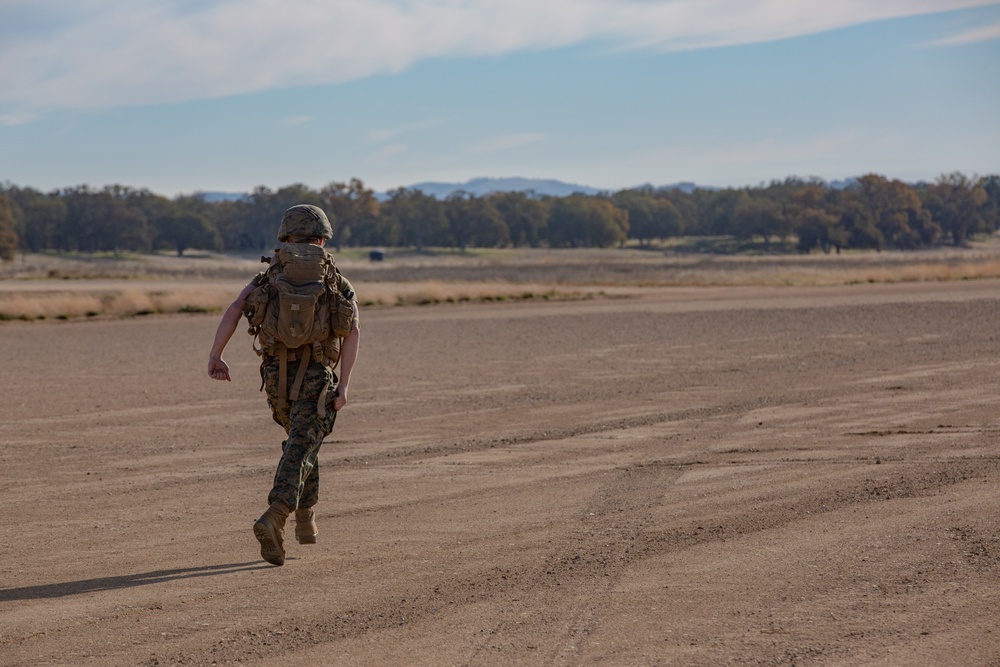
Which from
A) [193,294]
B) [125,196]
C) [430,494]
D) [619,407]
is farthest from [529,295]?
[125,196]

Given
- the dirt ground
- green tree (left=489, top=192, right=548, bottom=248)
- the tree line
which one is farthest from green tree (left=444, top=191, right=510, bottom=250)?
the dirt ground

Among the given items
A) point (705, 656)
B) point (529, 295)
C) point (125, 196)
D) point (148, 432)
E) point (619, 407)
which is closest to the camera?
point (705, 656)

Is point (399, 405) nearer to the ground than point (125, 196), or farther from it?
nearer to the ground

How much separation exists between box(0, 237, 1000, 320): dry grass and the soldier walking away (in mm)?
27700

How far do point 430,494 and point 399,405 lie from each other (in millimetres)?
5658

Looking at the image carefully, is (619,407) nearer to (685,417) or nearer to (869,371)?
(685,417)

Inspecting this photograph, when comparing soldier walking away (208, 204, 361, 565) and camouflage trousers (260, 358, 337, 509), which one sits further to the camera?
camouflage trousers (260, 358, 337, 509)

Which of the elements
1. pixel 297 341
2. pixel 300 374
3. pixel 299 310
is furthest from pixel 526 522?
pixel 299 310

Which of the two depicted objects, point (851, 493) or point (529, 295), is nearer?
point (851, 493)

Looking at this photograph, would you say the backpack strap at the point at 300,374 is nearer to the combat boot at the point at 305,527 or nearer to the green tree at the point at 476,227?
the combat boot at the point at 305,527

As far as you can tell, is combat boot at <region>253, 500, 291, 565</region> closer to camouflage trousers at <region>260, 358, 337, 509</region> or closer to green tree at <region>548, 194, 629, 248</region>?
camouflage trousers at <region>260, 358, 337, 509</region>

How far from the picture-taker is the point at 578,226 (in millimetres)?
141875

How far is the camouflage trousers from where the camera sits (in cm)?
623

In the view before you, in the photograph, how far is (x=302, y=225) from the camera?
20.5 ft
